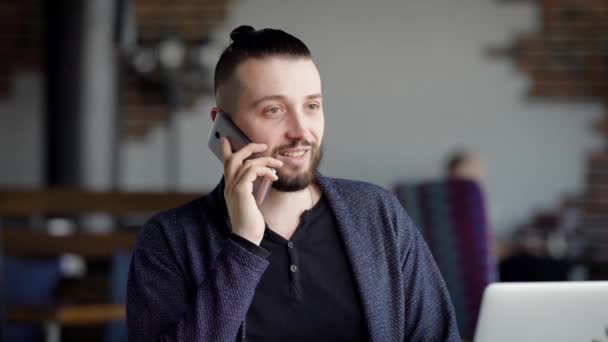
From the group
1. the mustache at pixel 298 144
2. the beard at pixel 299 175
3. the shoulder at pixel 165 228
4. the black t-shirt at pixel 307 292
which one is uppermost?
the mustache at pixel 298 144

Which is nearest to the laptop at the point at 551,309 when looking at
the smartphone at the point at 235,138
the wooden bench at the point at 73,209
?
the smartphone at the point at 235,138

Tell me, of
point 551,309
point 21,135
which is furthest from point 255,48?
point 21,135

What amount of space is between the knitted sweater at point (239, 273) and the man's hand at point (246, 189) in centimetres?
3

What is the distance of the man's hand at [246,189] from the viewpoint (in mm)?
1140

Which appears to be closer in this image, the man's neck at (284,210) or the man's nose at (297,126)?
the man's nose at (297,126)

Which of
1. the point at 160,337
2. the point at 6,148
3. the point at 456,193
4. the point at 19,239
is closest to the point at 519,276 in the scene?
the point at 456,193

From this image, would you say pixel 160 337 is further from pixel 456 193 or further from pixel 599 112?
pixel 599 112

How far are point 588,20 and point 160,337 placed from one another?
495 centimetres

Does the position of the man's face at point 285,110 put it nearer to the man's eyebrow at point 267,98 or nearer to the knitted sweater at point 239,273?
the man's eyebrow at point 267,98

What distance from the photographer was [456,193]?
211cm

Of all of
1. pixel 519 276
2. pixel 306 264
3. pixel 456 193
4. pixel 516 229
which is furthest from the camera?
pixel 516 229

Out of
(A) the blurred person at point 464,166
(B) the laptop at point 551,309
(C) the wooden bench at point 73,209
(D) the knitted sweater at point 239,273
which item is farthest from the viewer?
(A) the blurred person at point 464,166

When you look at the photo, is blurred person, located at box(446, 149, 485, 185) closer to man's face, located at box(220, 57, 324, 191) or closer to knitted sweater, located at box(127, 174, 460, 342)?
knitted sweater, located at box(127, 174, 460, 342)

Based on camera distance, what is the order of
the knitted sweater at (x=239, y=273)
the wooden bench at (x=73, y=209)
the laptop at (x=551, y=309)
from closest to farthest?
the laptop at (x=551, y=309) < the knitted sweater at (x=239, y=273) < the wooden bench at (x=73, y=209)
